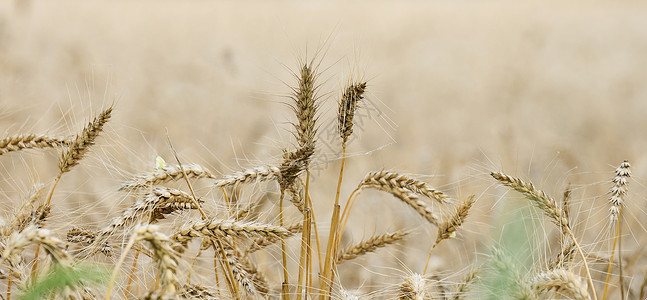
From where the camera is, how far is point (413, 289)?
2.90 feet

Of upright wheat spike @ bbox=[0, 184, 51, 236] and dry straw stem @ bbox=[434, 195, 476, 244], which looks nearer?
upright wheat spike @ bbox=[0, 184, 51, 236]

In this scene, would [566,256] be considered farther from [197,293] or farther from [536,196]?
[197,293]

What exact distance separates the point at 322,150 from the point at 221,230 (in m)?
0.40

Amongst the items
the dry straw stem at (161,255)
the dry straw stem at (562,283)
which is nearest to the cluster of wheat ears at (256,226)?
the dry straw stem at (562,283)

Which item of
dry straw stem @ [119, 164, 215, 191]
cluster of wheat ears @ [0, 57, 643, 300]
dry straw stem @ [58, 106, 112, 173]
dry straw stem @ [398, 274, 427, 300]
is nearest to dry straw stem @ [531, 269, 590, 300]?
cluster of wheat ears @ [0, 57, 643, 300]

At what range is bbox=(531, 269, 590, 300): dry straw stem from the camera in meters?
0.78

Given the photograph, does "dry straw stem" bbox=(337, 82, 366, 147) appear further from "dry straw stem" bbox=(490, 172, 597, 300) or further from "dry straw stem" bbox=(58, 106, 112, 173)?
"dry straw stem" bbox=(58, 106, 112, 173)

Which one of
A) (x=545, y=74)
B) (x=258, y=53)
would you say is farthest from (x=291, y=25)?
(x=545, y=74)

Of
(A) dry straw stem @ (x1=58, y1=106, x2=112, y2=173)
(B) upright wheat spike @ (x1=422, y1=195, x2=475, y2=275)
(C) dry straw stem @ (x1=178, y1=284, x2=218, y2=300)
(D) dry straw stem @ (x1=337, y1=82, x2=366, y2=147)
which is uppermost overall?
(D) dry straw stem @ (x1=337, y1=82, x2=366, y2=147)

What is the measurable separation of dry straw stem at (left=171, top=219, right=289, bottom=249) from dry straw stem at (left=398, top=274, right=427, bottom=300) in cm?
23

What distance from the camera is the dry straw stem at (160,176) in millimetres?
1012

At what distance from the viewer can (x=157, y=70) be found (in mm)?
5828

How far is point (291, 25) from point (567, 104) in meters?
3.70

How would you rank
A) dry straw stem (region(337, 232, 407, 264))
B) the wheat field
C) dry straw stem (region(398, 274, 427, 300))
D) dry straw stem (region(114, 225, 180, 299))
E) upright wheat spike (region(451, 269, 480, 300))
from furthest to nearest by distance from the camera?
dry straw stem (region(337, 232, 407, 264)) → upright wheat spike (region(451, 269, 480, 300)) → the wheat field → dry straw stem (region(398, 274, 427, 300)) → dry straw stem (region(114, 225, 180, 299))
